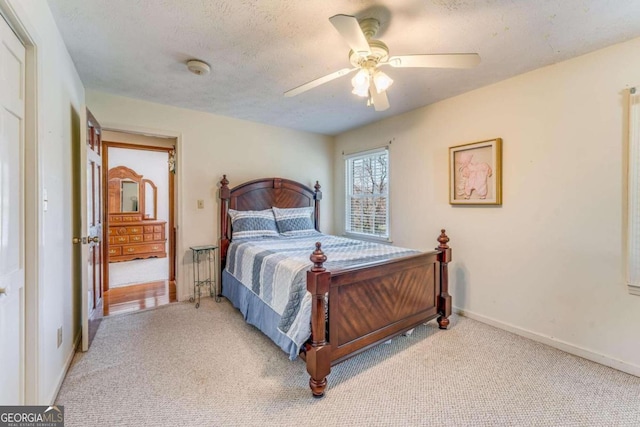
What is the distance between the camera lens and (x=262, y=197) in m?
3.91

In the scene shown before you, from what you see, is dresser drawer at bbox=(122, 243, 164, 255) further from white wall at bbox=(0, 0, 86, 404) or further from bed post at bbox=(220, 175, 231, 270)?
white wall at bbox=(0, 0, 86, 404)

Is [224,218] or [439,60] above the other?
[439,60]

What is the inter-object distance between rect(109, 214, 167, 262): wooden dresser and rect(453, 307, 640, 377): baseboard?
237 inches

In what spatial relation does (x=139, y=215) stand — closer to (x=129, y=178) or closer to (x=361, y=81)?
(x=129, y=178)

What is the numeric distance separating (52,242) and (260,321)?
1.58 meters

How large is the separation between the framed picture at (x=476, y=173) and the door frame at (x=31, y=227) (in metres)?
3.26

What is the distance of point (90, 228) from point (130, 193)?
410cm

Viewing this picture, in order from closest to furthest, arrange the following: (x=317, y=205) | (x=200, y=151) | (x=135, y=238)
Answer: (x=200, y=151)
(x=317, y=205)
(x=135, y=238)

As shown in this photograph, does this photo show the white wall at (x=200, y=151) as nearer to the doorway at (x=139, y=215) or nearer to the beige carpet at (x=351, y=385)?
the doorway at (x=139, y=215)

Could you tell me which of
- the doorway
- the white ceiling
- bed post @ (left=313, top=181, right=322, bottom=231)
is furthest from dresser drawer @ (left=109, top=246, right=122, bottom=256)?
bed post @ (left=313, top=181, right=322, bottom=231)

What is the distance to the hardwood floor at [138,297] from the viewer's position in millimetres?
3182

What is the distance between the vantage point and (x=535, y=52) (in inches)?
83.7

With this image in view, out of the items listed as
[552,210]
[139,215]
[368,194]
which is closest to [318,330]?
[552,210]

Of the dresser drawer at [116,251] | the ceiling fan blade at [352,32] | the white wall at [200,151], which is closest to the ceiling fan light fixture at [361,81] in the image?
the ceiling fan blade at [352,32]
